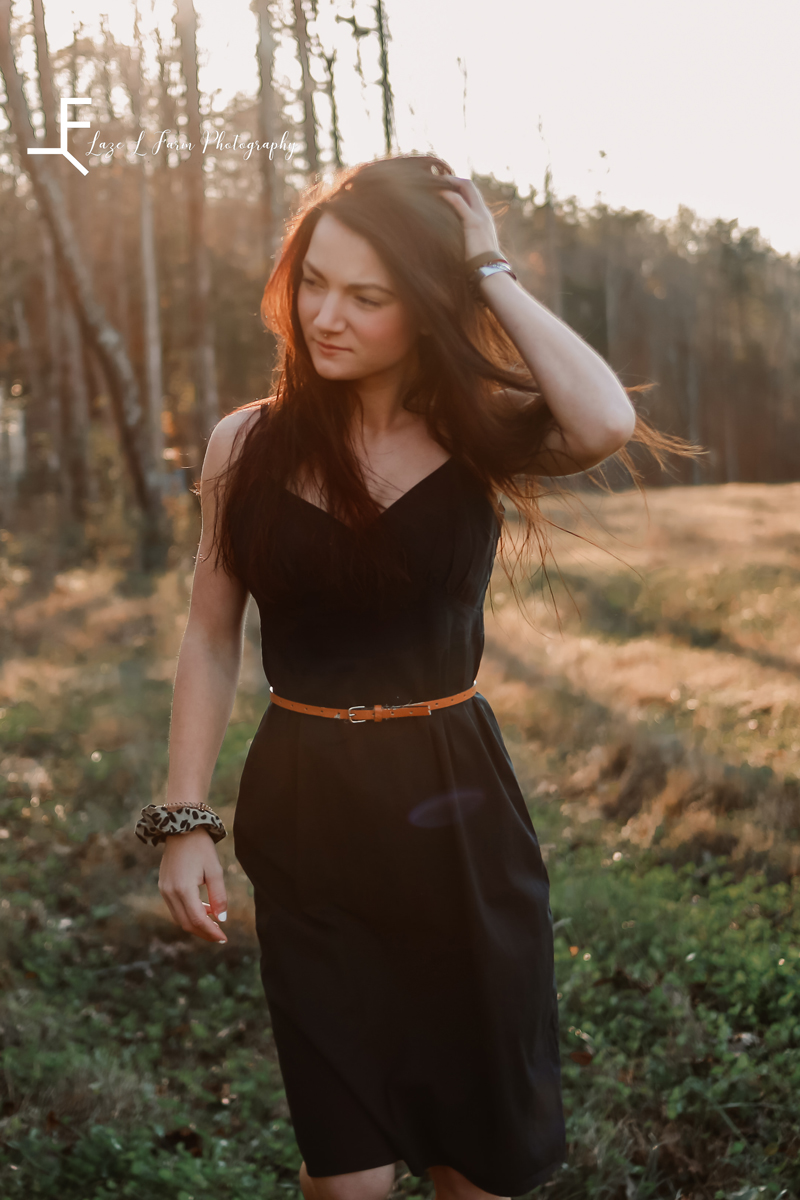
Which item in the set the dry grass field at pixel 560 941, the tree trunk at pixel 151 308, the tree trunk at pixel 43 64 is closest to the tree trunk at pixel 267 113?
the tree trunk at pixel 43 64

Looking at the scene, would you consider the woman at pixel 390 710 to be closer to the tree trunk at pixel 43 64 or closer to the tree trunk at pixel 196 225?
the tree trunk at pixel 196 225

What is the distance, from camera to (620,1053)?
11.7ft

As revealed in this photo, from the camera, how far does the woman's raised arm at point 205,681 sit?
6.98ft

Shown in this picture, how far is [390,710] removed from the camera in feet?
6.88

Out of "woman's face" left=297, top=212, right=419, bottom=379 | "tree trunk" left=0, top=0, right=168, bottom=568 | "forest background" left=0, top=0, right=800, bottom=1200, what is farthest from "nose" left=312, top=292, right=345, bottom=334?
"tree trunk" left=0, top=0, right=168, bottom=568

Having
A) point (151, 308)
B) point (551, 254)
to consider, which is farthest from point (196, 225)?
point (551, 254)

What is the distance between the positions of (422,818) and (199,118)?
14099mm

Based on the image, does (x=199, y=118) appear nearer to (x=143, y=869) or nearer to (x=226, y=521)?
(x=143, y=869)

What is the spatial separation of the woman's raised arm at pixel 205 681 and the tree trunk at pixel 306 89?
13.1 meters

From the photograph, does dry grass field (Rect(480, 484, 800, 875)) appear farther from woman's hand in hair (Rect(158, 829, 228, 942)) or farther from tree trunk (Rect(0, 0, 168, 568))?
tree trunk (Rect(0, 0, 168, 568))

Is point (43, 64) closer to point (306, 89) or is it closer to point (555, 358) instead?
point (306, 89)

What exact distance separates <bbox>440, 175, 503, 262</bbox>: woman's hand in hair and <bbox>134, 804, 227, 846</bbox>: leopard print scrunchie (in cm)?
123

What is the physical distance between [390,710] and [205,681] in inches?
16.4

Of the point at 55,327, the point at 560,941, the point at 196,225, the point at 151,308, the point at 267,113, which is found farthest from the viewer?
the point at 55,327
